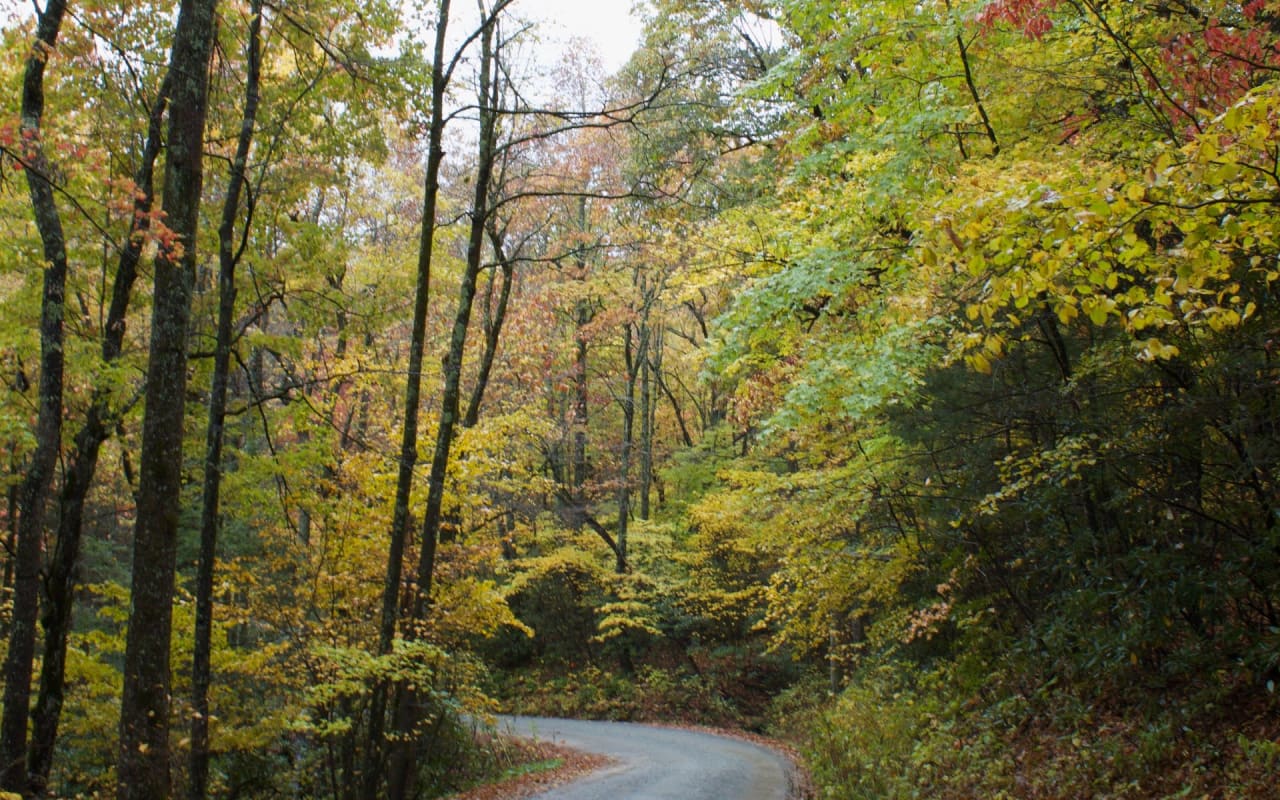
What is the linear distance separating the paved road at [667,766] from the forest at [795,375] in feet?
3.51

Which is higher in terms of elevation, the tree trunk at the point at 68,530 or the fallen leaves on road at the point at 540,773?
the tree trunk at the point at 68,530

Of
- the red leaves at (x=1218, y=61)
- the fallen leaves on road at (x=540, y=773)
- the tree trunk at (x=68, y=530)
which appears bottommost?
the fallen leaves on road at (x=540, y=773)

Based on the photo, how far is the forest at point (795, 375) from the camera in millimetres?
5672

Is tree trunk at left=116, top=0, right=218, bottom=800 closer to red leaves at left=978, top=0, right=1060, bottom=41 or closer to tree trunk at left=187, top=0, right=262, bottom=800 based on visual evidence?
tree trunk at left=187, top=0, right=262, bottom=800

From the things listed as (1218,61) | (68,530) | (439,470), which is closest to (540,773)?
(439,470)

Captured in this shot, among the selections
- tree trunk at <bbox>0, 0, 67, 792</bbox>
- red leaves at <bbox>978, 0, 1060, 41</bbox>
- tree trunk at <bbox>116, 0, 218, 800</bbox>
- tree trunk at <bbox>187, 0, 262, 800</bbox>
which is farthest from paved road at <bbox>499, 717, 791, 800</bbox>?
red leaves at <bbox>978, 0, 1060, 41</bbox>

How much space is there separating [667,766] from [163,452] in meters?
9.41

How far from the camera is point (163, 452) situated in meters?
5.90

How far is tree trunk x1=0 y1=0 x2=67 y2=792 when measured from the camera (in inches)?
324

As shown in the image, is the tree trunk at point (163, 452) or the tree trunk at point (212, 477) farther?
the tree trunk at point (212, 477)

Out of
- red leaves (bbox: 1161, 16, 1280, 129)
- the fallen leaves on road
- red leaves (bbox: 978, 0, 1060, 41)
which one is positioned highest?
red leaves (bbox: 978, 0, 1060, 41)

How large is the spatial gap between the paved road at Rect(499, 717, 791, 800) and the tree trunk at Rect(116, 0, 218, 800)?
582cm

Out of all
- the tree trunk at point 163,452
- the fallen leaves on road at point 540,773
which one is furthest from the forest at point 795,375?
the fallen leaves on road at point 540,773

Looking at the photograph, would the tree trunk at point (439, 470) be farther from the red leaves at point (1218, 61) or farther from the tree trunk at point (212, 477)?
the red leaves at point (1218, 61)
